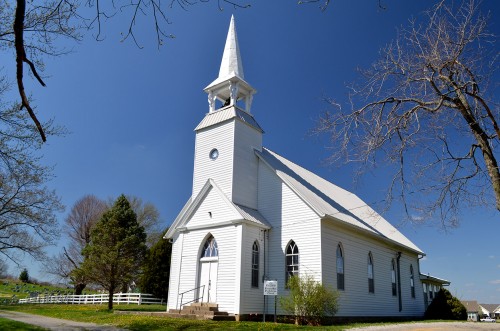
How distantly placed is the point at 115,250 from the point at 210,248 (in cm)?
870

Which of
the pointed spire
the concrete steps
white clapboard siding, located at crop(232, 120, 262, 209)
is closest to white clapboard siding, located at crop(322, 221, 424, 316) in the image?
white clapboard siding, located at crop(232, 120, 262, 209)

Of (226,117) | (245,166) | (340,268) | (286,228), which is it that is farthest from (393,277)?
(226,117)

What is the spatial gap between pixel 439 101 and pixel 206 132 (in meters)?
15.3

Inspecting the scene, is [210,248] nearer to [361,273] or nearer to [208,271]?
[208,271]

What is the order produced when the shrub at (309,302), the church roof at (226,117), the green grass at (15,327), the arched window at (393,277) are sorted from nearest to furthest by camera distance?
the green grass at (15,327) < the shrub at (309,302) < the church roof at (226,117) < the arched window at (393,277)

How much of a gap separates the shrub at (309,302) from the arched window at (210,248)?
13.4 feet

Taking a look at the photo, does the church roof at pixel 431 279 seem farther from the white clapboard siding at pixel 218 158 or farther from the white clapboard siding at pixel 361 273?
the white clapboard siding at pixel 218 158

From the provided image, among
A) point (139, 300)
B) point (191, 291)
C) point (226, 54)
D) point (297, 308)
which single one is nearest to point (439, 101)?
point (297, 308)

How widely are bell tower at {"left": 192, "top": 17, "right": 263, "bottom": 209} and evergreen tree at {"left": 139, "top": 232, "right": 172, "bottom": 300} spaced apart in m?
13.3

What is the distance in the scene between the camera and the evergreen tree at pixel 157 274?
32406mm

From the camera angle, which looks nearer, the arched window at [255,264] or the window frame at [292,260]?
the arched window at [255,264]

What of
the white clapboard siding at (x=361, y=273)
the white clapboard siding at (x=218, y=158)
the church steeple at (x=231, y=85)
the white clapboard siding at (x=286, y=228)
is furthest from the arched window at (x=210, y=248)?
the church steeple at (x=231, y=85)

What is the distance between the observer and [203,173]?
859 inches

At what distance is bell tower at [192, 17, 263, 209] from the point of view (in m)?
20.6
